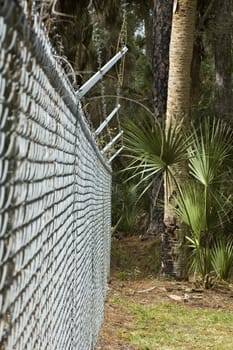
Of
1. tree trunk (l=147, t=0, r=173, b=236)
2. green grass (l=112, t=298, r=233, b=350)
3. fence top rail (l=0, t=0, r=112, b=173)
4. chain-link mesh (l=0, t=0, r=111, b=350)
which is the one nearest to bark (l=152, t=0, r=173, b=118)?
tree trunk (l=147, t=0, r=173, b=236)

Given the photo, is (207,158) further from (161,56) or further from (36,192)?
(36,192)

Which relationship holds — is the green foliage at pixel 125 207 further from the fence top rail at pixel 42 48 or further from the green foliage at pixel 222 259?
the fence top rail at pixel 42 48

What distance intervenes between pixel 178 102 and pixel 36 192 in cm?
800

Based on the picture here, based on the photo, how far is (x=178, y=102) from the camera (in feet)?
33.2

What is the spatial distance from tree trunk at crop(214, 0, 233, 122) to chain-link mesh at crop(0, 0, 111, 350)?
33.7ft

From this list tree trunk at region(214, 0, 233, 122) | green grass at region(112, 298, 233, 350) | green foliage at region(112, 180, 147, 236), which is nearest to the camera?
green grass at region(112, 298, 233, 350)

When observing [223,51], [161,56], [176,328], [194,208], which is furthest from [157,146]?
[223,51]

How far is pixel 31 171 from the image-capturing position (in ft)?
6.91

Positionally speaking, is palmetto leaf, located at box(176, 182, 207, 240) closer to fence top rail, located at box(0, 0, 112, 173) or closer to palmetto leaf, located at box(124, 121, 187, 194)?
palmetto leaf, located at box(124, 121, 187, 194)

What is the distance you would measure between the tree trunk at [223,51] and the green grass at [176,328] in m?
6.00

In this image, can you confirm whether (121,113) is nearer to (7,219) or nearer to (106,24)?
(106,24)

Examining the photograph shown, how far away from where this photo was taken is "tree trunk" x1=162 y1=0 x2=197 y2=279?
10102 mm

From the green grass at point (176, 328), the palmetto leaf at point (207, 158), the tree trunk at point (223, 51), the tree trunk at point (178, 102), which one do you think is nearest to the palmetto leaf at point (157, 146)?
the palmetto leaf at point (207, 158)

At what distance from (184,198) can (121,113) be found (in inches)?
281
